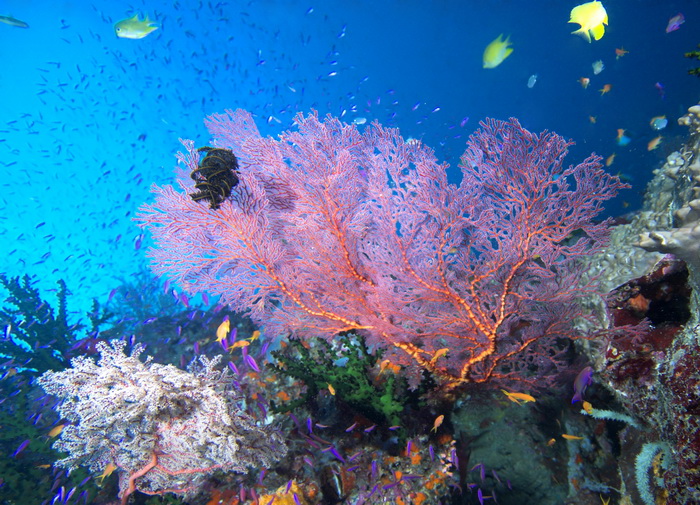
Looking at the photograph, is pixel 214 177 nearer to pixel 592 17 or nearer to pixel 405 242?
pixel 405 242

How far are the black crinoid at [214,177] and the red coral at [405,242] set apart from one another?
0.55 feet

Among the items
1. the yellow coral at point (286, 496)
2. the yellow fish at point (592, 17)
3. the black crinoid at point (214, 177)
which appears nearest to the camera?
the yellow coral at point (286, 496)

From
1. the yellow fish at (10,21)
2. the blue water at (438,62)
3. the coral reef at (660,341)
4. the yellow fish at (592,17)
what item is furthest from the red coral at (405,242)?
the blue water at (438,62)

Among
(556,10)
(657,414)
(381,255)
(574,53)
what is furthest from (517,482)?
(574,53)

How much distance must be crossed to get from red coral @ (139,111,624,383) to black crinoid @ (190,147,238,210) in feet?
0.55

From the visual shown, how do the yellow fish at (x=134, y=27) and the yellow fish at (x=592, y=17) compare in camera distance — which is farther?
the yellow fish at (x=134, y=27)

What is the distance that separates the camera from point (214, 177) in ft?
13.1

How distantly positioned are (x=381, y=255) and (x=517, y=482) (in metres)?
3.02

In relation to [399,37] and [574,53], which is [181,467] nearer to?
[399,37]

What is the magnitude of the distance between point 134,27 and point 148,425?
10.7 metres

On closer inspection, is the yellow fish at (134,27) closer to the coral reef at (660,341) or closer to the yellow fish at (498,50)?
the yellow fish at (498,50)

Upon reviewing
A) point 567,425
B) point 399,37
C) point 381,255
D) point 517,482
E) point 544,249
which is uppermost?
point 399,37

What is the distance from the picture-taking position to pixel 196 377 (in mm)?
3812

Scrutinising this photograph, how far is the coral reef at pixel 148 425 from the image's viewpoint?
3.51m
